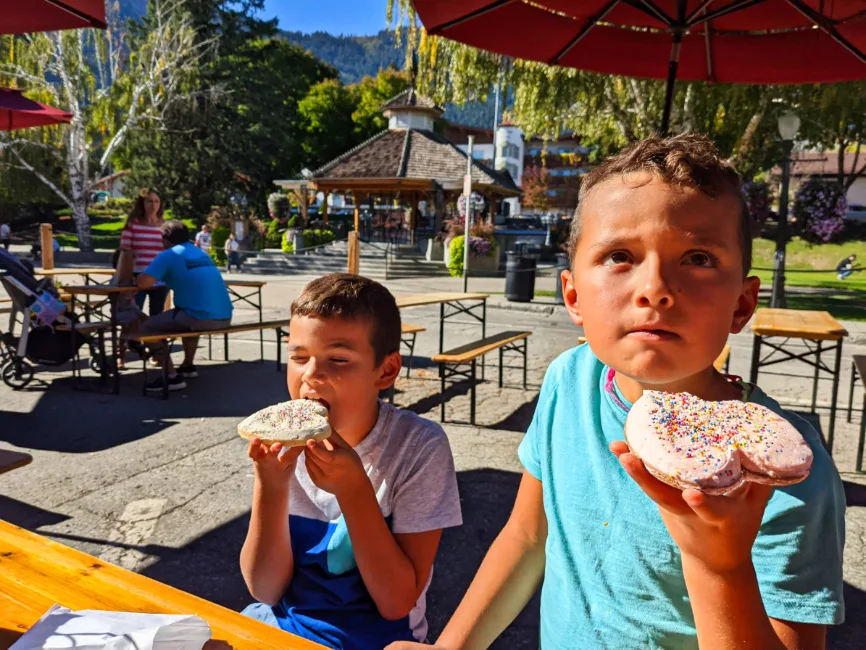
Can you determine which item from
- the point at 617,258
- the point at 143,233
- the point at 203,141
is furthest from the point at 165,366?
the point at 203,141

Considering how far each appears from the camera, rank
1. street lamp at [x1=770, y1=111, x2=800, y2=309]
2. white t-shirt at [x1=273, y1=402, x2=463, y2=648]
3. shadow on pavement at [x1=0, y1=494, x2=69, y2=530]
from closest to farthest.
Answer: white t-shirt at [x1=273, y1=402, x2=463, y2=648], shadow on pavement at [x1=0, y1=494, x2=69, y2=530], street lamp at [x1=770, y1=111, x2=800, y2=309]

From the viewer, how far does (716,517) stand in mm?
793

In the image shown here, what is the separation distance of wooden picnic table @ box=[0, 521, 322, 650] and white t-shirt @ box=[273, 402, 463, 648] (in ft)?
1.19

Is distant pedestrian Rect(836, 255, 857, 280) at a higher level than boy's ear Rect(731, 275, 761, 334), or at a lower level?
lower

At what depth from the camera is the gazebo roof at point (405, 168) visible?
2928 centimetres

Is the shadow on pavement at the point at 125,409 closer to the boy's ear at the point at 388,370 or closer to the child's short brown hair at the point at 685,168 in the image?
the boy's ear at the point at 388,370

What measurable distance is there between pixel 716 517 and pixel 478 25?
5031 millimetres

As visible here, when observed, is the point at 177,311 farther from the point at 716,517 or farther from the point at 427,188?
the point at 427,188

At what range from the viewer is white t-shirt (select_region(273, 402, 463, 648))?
1.59 m

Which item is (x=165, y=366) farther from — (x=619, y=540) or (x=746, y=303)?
(x=746, y=303)

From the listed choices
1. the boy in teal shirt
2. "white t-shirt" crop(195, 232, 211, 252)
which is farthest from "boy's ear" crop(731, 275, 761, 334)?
"white t-shirt" crop(195, 232, 211, 252)

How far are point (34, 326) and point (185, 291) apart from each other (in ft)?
5.89

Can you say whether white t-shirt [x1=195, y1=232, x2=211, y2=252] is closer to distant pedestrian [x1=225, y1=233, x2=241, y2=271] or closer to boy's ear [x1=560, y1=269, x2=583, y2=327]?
distant pedestrian [x1=225, y1=233, x2=241, y2=271]

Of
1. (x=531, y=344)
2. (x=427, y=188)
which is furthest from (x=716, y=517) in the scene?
(x=427, y=188)
